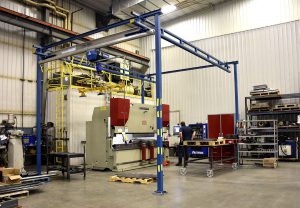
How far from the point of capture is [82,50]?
8.50 m

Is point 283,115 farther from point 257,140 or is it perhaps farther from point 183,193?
point 183,193

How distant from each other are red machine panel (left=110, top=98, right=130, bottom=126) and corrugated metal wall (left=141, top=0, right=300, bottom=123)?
305 inches

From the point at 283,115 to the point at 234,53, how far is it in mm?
4060

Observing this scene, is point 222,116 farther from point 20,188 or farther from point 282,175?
point 20,188

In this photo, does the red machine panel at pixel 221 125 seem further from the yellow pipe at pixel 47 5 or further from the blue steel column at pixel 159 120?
the yellow pipe at pixel 47 5

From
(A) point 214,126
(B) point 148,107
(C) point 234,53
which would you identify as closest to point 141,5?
(C) point 234,53

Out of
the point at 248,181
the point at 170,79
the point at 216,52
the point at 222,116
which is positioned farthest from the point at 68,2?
the point at 248,181

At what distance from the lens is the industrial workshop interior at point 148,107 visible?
6832 millimetres

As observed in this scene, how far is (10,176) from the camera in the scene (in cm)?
625

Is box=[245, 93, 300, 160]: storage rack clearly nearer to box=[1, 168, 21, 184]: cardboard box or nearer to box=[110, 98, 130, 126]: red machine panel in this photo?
box=[110, 98, 130, 126]: red machine panel

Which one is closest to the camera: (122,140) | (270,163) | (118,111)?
(118,111)

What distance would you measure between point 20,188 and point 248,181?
567 centimetres

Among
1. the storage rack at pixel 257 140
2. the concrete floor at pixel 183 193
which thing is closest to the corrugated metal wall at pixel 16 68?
the concrete floor at pixel 183 193

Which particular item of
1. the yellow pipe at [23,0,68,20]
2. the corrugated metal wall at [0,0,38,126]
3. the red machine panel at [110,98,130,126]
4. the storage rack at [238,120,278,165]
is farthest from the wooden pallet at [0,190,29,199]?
the yellow pipe at [23,0,68,20]
